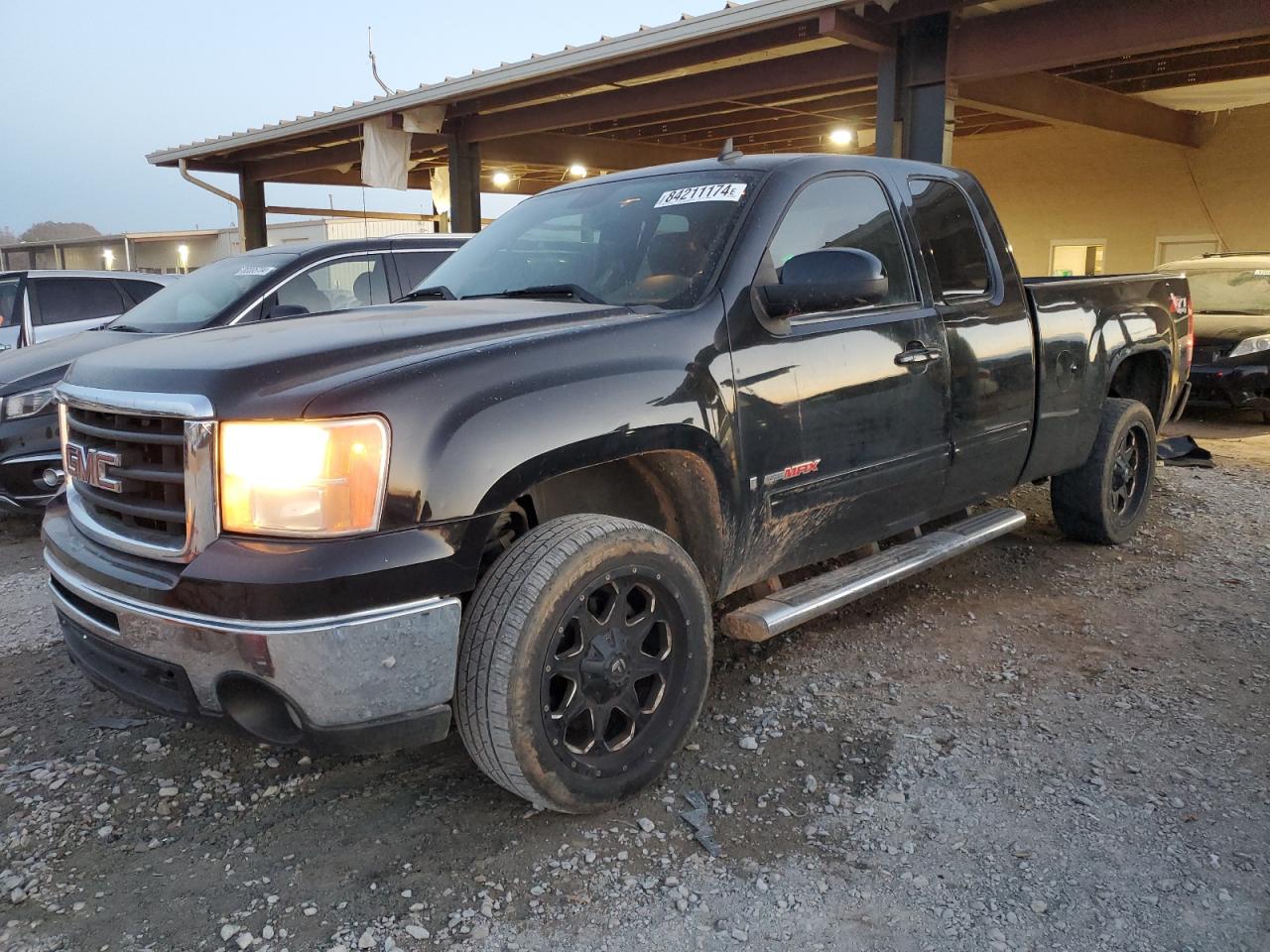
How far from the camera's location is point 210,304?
19.8ft

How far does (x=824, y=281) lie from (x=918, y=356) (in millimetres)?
766

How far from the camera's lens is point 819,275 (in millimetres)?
3053

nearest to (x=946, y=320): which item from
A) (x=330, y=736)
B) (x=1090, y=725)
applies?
(x=1090, y=725)

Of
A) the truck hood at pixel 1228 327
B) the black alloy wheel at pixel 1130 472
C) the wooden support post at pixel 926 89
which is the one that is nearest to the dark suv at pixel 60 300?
the wooden support post at pixel 926 89

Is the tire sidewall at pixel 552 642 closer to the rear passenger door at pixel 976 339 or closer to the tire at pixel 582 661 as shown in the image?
the tire at pixel 582 661

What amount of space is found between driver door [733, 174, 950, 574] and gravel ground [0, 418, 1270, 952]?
0.67 metres

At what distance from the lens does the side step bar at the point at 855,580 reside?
3.17 metres

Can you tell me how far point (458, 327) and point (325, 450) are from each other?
2.05ft

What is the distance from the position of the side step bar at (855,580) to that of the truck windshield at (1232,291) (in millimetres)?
7404

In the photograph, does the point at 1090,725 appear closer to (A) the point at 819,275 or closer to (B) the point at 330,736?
(A) the point at 819,275

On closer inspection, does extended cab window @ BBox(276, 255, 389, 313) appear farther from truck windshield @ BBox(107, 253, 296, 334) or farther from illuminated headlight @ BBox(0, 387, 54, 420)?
illuminated headlight @ BBox(0, 387, 54, 420)

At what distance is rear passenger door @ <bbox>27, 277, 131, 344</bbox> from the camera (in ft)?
27.4

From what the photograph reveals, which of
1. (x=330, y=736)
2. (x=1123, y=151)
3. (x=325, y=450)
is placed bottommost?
(x=330, y=736)

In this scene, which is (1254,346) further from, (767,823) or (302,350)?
(302,350)
